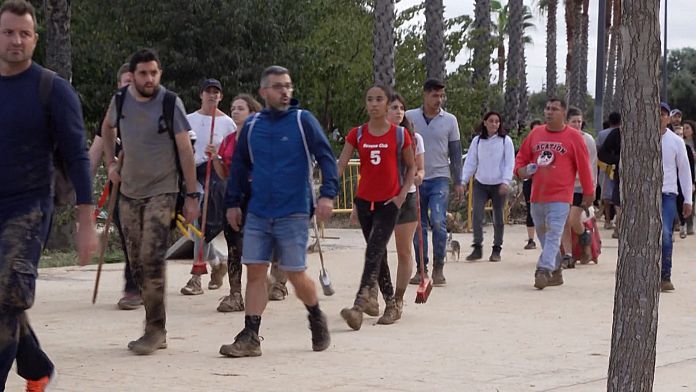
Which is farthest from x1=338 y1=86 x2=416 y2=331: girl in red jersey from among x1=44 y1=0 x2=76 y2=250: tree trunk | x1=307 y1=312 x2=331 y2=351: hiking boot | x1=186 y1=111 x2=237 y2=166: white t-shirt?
x1=44 y1=0 x2=76 y2=250: tree trunk

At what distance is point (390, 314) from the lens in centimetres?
1052

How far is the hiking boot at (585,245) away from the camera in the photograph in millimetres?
15812

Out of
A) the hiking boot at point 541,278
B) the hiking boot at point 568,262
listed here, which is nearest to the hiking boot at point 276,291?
the hiking boot at point 541,278

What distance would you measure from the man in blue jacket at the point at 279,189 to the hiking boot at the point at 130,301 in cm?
244

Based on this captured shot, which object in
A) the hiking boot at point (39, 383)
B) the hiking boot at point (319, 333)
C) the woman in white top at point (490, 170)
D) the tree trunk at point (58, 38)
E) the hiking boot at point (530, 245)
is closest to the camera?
the hiking boot at point (39, 383)

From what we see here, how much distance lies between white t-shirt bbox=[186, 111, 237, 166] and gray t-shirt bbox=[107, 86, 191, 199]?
8.64 feet

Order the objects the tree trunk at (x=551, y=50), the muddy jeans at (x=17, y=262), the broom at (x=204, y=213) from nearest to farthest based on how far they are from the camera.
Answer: the muddy jeans at (x=17, y=262) < the broom at (x=204, y=213) < the tree trunk at (x=551, y=50)

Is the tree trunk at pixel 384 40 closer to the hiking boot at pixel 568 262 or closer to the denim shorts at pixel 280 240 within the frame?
the hiking boot at pixel 568 262

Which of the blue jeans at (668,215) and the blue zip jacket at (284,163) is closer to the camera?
the blue zip jacket at (284,163)

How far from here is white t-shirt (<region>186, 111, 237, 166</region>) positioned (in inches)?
466

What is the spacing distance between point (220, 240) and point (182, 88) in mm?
17082

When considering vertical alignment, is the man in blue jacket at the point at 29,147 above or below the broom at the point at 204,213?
above

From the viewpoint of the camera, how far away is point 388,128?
34.3 feet

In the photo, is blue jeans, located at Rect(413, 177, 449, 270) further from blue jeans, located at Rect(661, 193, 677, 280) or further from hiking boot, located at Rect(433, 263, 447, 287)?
blue jeans, located at Rect(661, 193, 677, 280)
